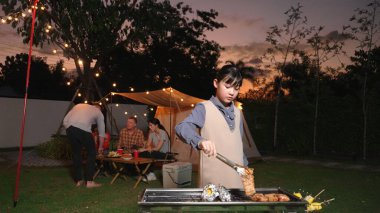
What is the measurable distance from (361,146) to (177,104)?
8.16 m

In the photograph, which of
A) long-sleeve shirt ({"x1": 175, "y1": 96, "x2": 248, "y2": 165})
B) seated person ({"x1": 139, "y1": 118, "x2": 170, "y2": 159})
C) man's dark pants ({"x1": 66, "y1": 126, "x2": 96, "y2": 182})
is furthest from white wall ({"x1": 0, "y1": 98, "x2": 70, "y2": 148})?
long-sleeve shirt ({"x1": 175, "y1": 96, "x2": 248, "y2": 165})

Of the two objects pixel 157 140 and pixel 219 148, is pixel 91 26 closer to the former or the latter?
pixel 157 140

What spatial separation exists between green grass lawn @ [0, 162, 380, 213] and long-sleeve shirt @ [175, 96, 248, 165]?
3968 mm

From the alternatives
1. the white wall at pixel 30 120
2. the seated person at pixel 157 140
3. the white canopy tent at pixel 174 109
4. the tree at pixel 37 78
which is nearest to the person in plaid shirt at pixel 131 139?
Answer: the seated person at pixel 157 140

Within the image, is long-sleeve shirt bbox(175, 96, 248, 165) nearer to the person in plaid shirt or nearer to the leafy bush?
the person in plaid shirt

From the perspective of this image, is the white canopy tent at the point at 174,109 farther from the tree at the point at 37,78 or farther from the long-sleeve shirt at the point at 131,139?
the tree at the point at 37,78

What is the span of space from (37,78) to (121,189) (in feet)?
109

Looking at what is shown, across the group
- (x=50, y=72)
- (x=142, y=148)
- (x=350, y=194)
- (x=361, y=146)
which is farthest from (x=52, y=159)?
(x=50, y=72)

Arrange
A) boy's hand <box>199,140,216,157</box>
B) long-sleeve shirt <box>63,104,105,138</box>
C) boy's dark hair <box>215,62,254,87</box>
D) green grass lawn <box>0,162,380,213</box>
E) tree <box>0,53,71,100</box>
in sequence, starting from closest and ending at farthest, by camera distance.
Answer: boy's hand <box>199,140,216,157</box>, boy's dark hair <box>215,62,254,87</box>, green grass lawn <box>0,162,380,213</box>, long-sleeve shirt <box>63,104,105,138</box>, tree <box>0,53,71,100</box>

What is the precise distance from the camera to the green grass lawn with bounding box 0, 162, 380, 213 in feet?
21.0

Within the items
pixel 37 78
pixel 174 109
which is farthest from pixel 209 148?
pixel 37 78

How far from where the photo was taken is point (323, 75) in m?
16.7

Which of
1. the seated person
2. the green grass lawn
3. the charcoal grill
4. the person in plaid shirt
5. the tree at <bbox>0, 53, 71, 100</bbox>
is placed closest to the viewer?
the charcoal grill

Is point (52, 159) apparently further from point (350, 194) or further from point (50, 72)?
point (50, 72)
